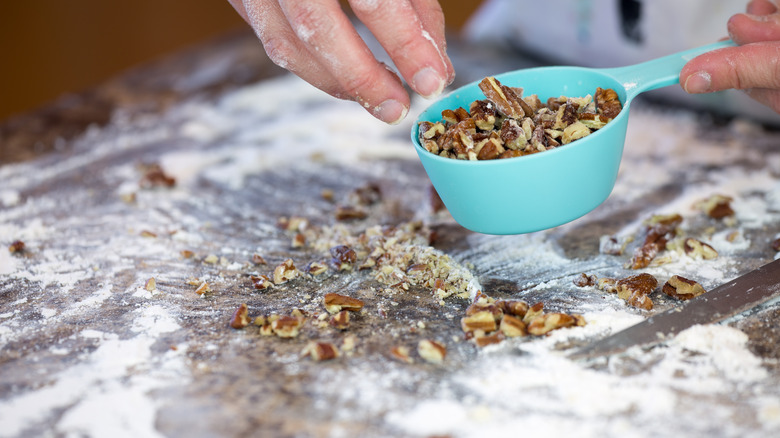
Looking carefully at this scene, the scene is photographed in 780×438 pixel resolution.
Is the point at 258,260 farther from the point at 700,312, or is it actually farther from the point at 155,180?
the point at 700,312

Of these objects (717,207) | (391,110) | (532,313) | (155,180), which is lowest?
(717,207)

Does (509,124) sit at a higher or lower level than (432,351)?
higher

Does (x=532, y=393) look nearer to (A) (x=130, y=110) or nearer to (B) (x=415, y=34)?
(B) (x=415, y=34)

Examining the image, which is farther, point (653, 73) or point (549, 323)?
point (653, 73)

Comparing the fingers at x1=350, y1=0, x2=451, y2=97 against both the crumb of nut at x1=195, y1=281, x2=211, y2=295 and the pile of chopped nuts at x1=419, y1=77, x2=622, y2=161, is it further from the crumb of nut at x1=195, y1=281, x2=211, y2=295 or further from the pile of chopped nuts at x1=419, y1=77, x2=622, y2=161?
the crumb of nut at x1=195, y1=281, x2=211, y2=295

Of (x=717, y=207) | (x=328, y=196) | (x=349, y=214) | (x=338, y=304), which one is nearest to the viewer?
(x=338, y=304)

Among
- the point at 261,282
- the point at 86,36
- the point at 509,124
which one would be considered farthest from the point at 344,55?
the point at 86,36

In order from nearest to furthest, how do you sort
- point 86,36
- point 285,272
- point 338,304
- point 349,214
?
1. point 338,304
2. point 285,272
3. point 349,214
4. point 86,36

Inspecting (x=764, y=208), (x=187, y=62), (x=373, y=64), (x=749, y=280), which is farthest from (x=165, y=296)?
(x=187, y=62)
